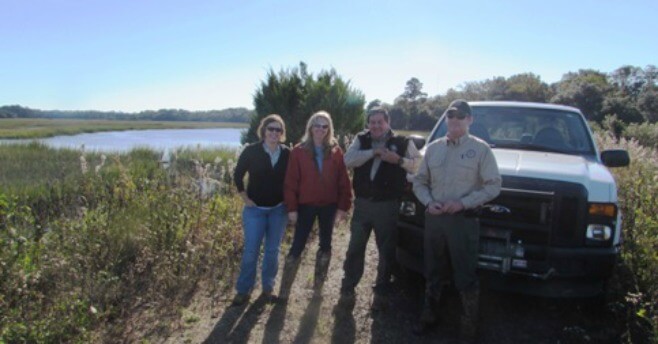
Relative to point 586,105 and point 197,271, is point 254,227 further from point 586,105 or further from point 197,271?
point 586,105

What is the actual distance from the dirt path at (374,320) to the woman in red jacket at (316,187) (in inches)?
14.7

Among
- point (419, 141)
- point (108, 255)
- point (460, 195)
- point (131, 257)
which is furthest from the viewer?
point (419, 141)

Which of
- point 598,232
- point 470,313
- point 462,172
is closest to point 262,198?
point 462,172

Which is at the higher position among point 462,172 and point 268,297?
point 462,172

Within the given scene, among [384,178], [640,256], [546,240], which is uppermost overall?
[384,178]

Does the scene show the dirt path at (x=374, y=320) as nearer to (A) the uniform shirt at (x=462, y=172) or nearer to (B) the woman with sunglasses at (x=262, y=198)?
(B) the woman with sunglasses at (x=262, y=198)

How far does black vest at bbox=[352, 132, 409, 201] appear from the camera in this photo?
4.07 metres

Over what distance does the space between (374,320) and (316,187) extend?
1299 millimetres

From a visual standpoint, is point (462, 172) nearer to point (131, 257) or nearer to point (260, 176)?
point (260, 176)

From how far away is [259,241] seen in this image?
14.4 feet

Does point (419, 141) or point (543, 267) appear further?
point (419, 141)

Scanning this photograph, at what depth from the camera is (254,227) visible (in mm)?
4336

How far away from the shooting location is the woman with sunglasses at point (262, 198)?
4301mm

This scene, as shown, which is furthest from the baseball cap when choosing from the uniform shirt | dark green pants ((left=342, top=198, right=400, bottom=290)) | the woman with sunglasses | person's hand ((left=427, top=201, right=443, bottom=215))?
the woman with sunglasses
